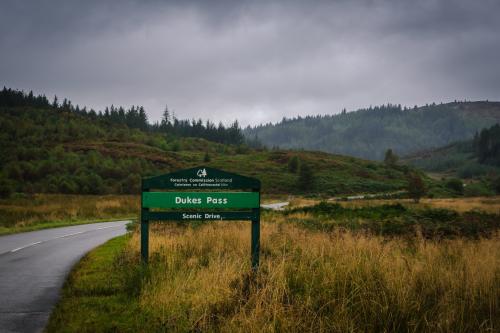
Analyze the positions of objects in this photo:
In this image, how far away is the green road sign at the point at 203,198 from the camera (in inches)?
322

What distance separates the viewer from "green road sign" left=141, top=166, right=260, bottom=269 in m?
8.18

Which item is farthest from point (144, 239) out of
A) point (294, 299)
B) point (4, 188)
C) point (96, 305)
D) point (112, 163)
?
point (112, 163)

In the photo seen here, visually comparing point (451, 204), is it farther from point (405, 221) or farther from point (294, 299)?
point (294, 299)

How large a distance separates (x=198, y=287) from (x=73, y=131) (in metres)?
120

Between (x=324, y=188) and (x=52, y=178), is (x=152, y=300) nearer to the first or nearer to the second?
(x=52, y=178)

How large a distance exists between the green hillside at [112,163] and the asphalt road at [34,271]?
28.1 m

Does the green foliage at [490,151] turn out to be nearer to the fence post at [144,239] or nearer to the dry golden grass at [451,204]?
the dry golden grass at [451,204]

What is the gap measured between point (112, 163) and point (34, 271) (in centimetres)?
7638

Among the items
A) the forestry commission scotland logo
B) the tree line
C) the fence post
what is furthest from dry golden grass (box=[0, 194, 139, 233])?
the tree line

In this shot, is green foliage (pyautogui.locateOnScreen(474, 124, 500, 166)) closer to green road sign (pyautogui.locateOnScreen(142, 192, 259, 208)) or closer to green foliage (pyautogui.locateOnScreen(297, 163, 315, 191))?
green foliage (pyautogui.locateOnScreen(297, 163, 315, 191))

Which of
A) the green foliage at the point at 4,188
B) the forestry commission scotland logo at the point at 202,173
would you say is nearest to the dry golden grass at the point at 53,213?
the green foliage at the point at 4,188

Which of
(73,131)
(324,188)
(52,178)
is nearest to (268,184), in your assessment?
(324,188)

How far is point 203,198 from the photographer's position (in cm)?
825

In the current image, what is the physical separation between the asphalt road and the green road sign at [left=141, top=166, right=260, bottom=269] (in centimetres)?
203
